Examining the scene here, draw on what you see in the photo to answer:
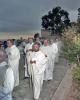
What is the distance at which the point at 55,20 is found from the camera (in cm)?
7050

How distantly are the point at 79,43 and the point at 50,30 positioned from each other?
51493mm

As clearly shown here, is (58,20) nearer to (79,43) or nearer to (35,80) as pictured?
(79,43)

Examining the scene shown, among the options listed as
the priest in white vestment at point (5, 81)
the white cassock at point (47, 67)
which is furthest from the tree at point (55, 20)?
the priest in white vestment at point (5, 81)

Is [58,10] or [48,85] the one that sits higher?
[58,10]

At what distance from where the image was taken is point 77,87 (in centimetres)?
1296

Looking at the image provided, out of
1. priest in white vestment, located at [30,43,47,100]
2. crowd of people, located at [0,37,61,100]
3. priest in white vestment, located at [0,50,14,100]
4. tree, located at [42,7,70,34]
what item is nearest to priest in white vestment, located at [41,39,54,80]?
crowd of people, located at [0,37,61,100]

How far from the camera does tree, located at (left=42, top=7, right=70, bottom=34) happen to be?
69438 millimetres

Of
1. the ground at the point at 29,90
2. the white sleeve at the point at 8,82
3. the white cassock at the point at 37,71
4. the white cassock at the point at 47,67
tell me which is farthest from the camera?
the white cassock at the point at 47,67

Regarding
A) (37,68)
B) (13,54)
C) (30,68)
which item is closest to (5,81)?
(37,68)

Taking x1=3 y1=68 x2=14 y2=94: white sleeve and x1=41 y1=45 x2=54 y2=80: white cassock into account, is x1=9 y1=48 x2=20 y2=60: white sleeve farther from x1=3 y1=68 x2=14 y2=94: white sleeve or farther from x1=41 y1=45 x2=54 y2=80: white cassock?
x1=3 y1=68 x2=14 y2=94: white sleeve

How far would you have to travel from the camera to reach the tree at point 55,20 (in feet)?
228

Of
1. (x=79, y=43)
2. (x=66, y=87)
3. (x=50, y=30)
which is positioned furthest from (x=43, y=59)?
(x=50, y=30)

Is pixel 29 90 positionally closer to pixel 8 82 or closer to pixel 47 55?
pixel 47 55

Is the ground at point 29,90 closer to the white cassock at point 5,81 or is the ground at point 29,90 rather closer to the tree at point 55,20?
the white cassock at point 5,81
